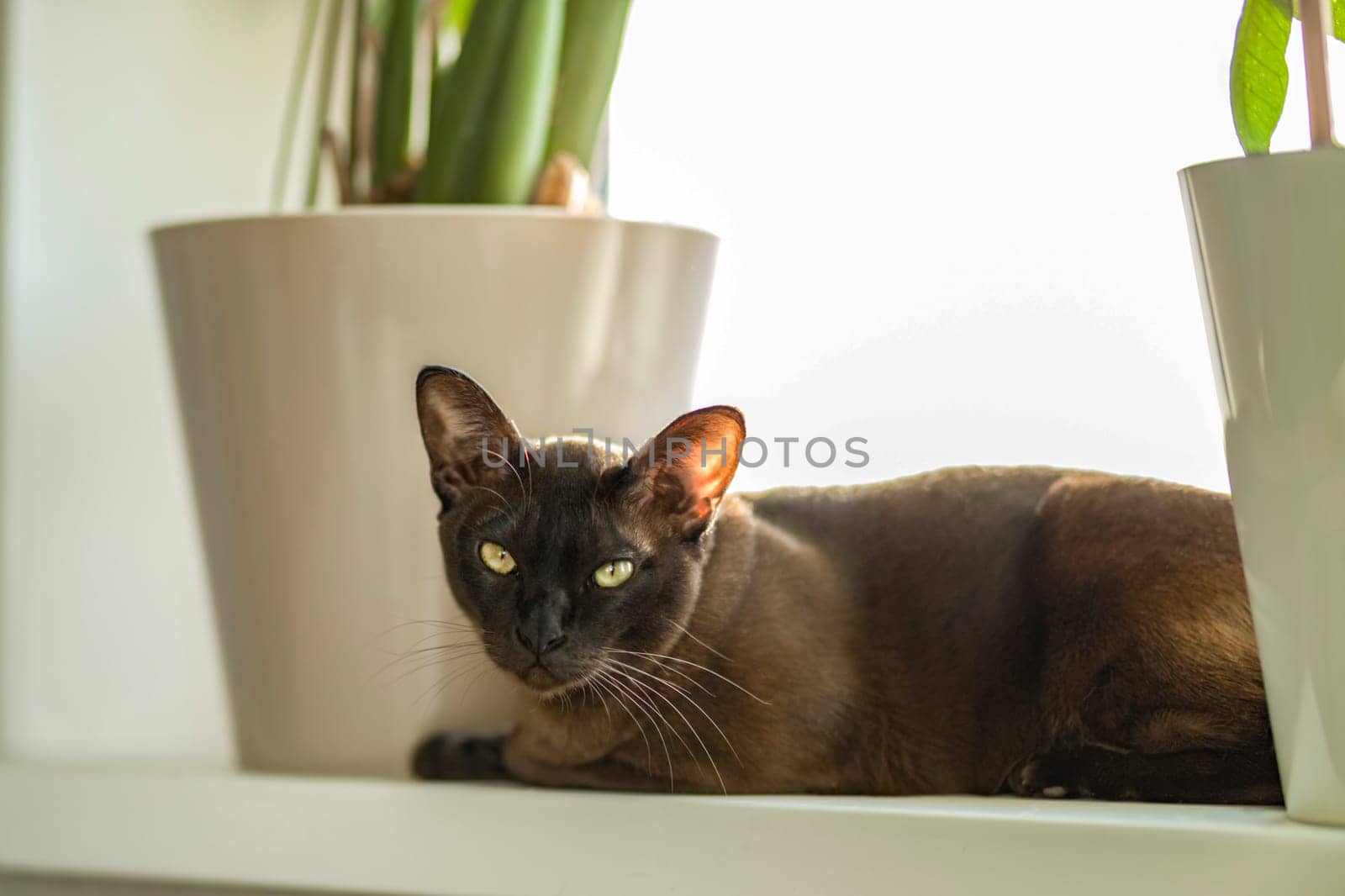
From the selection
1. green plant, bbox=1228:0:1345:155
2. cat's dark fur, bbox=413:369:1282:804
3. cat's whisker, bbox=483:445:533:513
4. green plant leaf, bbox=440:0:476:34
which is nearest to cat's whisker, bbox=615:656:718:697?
cat's dark fur, bbox=413:369:1282:804

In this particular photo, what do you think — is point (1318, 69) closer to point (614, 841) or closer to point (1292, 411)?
point (1292, 411)

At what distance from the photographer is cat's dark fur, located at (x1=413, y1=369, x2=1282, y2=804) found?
642 millimetres

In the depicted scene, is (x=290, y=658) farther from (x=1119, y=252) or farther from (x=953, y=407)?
(x=1119, y=252)

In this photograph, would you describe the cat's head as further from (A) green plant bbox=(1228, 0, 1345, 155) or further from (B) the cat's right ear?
(A) green plant bbox=(1228, 0, 1345, 155)

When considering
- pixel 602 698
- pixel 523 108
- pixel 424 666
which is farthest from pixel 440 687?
pixel 523 108

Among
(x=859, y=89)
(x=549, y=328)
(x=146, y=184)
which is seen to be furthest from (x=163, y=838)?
(x=859, y=89)

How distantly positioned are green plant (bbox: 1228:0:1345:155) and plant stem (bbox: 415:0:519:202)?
447 mm

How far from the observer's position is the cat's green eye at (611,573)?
639mm

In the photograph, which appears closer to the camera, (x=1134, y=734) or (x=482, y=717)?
(x=1134, y=734)

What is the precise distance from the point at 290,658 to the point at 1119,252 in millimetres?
599

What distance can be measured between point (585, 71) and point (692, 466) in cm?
33

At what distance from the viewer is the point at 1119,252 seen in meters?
0.73

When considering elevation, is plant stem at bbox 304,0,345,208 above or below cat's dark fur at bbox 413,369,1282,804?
above

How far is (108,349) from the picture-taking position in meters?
1.05
